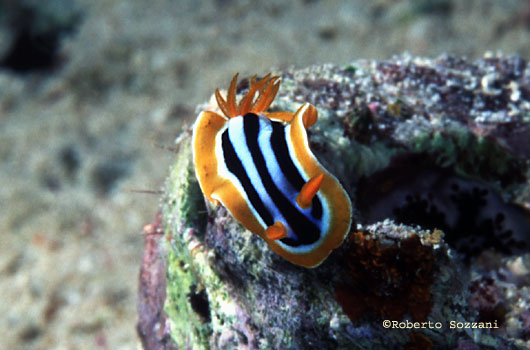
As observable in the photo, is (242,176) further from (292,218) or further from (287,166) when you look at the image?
(292,218)

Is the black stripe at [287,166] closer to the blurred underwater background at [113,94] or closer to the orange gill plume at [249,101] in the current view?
the orange gill plume at [249,101]

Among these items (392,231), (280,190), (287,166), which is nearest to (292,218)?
(280,190)

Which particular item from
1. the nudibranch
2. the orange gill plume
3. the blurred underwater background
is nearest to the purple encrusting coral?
the nudibranch

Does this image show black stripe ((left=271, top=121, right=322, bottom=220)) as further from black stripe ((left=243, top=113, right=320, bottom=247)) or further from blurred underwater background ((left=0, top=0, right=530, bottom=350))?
blurred underwater background ((left=0, top=0, right=530, bottom=350))

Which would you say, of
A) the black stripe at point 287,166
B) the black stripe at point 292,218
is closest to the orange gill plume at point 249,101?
the black stripe at point 287,166

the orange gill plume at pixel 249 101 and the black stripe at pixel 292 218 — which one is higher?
the orange gill plume at pixel 249 101

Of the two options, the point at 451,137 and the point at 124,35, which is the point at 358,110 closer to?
the point at 451,137

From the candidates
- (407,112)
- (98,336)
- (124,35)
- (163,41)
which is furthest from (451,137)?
(124,35)

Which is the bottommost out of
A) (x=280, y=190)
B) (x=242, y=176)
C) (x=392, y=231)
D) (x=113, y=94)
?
(x=392, y=231)
